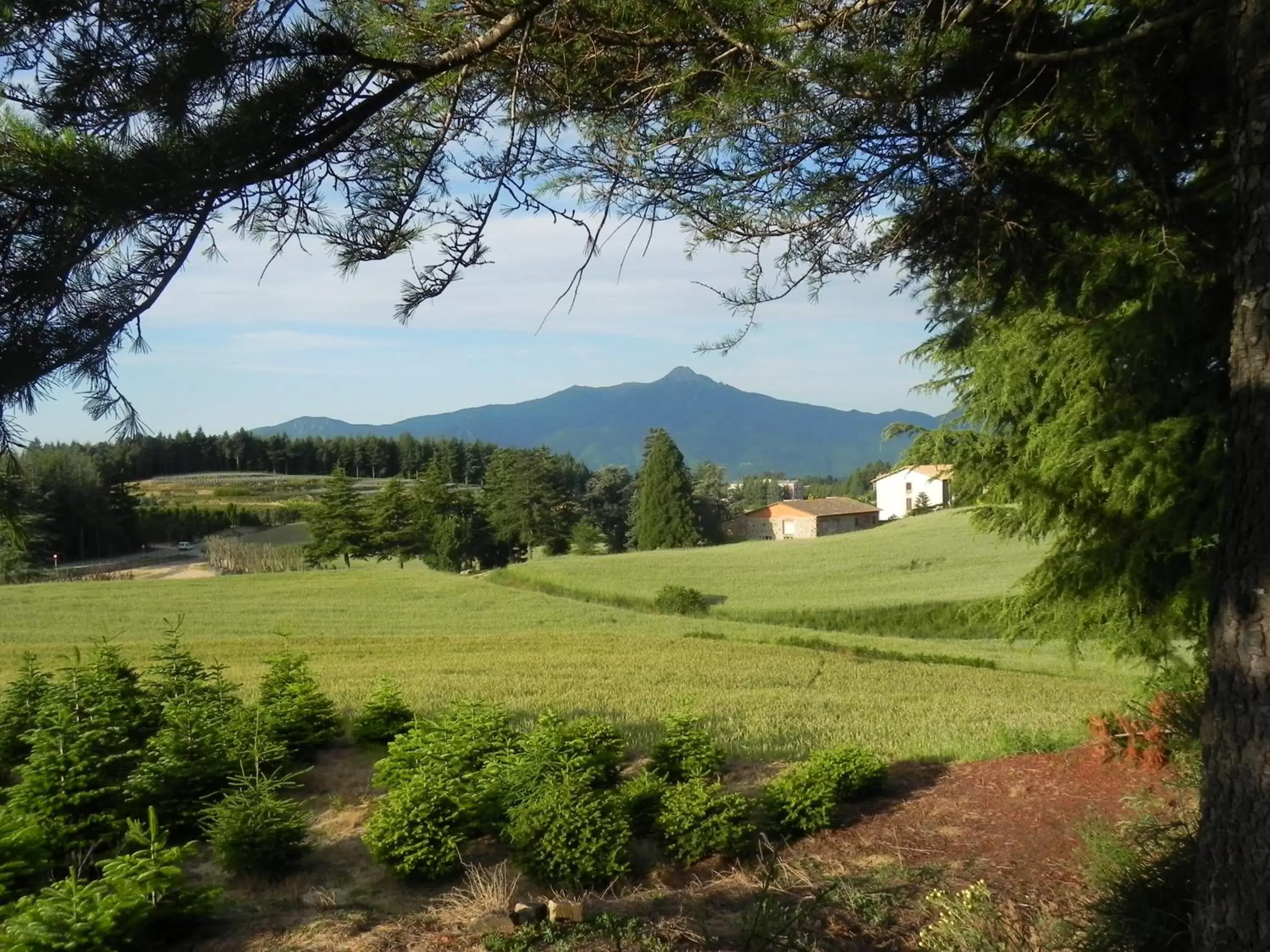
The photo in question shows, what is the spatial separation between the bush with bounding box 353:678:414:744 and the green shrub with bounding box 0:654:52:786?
193cm

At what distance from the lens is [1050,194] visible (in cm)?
459

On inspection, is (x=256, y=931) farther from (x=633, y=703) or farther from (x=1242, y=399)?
(x=633, y=703)

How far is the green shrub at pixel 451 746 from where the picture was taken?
194 inches

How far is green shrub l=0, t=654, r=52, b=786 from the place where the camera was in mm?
5777

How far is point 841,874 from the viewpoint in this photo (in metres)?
4.32

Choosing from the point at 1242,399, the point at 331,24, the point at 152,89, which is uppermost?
the point at 331,24

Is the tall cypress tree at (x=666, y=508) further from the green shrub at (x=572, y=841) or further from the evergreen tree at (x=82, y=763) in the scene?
the green shrub at (x=572, y=841)

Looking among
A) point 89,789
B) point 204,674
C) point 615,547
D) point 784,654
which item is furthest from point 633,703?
point 615,547

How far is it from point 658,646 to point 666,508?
37.0m

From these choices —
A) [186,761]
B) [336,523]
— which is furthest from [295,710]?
[336,523]

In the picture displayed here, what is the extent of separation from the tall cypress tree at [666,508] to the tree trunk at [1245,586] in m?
50.4

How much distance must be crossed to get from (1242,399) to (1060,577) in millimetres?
3534

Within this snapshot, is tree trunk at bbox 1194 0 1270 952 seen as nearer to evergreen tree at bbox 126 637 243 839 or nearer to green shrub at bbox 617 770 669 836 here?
green shrub at bbox 617 770 669 836

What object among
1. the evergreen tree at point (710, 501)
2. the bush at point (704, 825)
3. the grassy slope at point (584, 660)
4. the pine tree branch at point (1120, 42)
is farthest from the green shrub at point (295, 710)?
the evergreen tree at point (710, 501)
